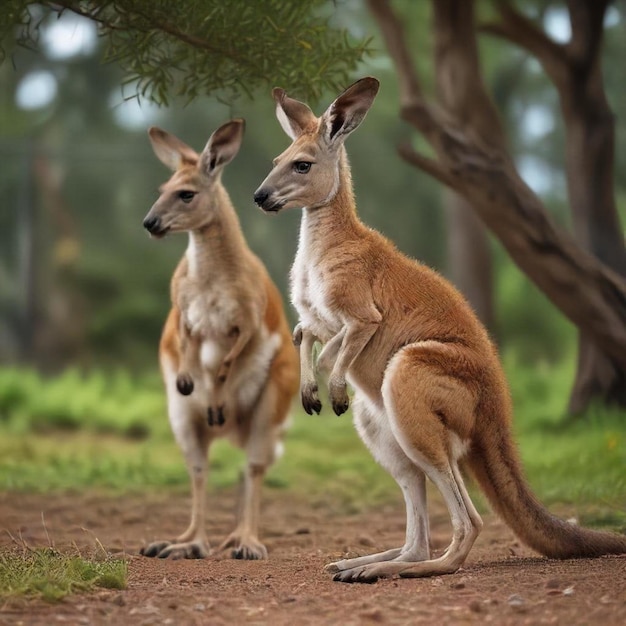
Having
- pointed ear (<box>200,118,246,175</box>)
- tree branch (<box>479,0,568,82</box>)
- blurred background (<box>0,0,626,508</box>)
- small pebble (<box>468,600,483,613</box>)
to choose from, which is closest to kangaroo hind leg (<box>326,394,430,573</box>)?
small pebble (<box>468,600,483,613</box>)

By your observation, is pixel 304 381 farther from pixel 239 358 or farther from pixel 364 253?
pixel 239 358

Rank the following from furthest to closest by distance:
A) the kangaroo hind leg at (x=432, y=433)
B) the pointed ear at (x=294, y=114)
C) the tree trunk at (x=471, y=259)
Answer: the tree trunk at (x=471, y=259), the pointed ear at (x=294, y=114), the kangaroo hind leg at (x=432, y=433)

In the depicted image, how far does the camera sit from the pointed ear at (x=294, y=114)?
559 cm

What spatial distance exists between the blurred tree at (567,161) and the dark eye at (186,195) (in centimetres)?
170

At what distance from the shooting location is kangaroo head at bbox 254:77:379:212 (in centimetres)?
531

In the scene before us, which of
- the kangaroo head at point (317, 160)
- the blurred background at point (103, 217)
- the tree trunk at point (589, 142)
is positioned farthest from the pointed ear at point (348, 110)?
the blurred background at point (103, 217)

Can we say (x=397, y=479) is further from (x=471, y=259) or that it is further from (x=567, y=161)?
(x=471, y=259)

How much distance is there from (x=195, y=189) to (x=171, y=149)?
482mm

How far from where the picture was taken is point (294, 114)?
561cm

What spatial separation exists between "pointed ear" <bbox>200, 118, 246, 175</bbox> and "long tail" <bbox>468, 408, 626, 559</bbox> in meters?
2.61

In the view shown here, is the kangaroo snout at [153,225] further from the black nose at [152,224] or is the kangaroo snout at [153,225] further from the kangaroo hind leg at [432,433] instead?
the kangaroo hind leg at [432,433]

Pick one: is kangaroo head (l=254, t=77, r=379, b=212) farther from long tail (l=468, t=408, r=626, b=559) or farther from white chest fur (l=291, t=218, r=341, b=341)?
long tail (l=468, t=408, r=626, b=559)

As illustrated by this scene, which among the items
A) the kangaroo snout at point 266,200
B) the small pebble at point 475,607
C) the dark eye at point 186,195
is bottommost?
the small pebble at point 475,607

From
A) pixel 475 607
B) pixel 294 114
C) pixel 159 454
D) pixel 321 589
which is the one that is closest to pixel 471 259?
pixel 159 454
